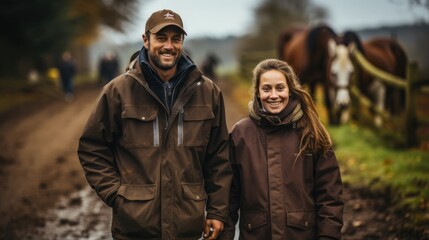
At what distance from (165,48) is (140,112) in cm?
41

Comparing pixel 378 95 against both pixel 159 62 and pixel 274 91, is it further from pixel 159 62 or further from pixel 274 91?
pixel 159 62

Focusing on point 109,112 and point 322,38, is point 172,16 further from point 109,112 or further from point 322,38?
point 322,38

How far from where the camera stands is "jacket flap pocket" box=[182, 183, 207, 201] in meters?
3.02

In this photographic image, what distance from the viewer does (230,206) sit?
332 cm

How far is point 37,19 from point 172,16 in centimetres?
1844

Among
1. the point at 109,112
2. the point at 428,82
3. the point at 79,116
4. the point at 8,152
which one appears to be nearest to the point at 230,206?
the point at 109,112

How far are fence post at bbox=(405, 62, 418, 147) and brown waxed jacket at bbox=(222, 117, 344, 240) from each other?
463cm

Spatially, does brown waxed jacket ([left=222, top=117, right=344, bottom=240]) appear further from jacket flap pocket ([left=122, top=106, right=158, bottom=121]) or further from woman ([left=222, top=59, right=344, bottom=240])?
jacket flap pocket ([left=122, top=106, right=158, bottom=121])

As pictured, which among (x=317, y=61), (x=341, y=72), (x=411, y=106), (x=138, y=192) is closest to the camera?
(x=138, y=192)

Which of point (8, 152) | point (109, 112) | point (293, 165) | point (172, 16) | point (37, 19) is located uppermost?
point (37, 19)

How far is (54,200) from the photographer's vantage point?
6.70m

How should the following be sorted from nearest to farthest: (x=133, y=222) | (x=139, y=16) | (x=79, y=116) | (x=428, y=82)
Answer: (x=133, y=222) < (x=428, y=82) < (x=79, y=116) < (x=139, y=16)

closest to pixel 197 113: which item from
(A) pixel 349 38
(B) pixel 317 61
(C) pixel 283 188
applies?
(C) pixel 283 188

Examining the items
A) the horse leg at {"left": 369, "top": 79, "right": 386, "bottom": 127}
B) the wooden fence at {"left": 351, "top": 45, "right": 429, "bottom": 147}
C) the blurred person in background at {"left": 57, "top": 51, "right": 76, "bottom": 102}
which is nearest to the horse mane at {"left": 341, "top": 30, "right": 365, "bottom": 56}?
the wooden fence at {"left": 351, "top": 45, "right": 429, "bottom": 147}
